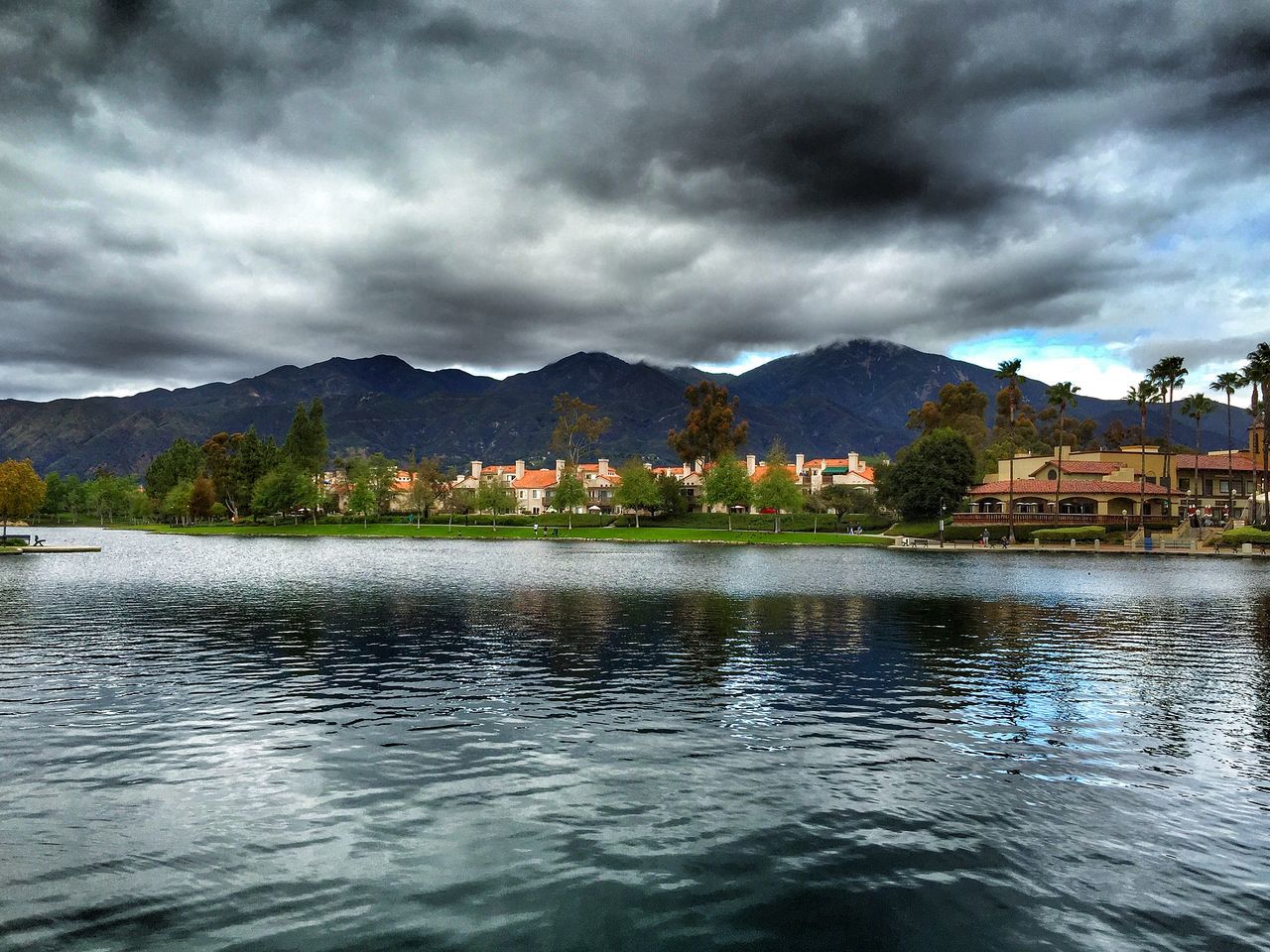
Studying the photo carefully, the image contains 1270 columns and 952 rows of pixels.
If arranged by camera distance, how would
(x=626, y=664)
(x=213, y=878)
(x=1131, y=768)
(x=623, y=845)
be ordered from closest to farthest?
(x=213, y=878), (x=623, y=845), (x=1131, y=768), (x=626, y=664)

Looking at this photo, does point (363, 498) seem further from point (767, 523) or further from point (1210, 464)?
point (1210, 464)

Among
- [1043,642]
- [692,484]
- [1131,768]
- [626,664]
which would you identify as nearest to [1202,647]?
[1043,642]

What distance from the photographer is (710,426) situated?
16725 centimetres

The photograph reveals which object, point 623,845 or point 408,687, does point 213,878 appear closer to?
point 623,845

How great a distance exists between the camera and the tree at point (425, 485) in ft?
568

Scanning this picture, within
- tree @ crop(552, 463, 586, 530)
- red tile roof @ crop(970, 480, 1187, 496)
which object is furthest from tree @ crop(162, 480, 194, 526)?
red tile roof @ crop(970, 480, 1187, 496)

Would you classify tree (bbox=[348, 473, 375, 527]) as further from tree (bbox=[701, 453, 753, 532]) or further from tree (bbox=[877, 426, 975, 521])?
tree (bbox=[877, 426, 975, 521])

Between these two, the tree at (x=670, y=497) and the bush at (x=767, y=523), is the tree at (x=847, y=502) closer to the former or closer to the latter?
the bush at (x=767, y=523)

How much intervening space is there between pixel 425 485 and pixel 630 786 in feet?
537

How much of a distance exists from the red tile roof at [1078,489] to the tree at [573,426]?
75.4 meters

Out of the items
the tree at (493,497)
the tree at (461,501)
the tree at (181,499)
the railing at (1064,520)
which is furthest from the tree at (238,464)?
the railing at (1064,520)

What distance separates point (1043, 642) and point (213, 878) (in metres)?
31.9

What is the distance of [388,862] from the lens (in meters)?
12.4

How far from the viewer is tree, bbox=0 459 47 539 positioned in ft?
320
